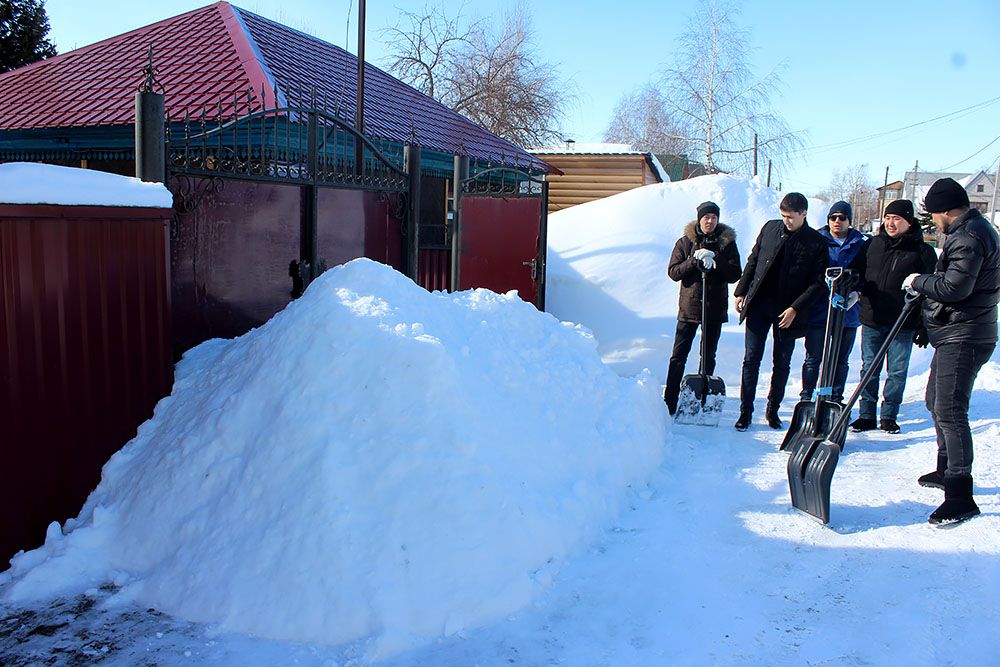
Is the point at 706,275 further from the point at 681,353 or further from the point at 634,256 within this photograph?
the point at 634,256

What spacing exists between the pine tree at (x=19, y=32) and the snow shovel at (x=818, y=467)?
68.9 feet

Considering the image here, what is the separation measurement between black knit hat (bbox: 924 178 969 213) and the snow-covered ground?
1562 mm

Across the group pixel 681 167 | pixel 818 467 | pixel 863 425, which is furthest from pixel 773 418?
pixel 681 167

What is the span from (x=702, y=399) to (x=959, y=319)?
6.90 ft

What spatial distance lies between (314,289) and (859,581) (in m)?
2.98

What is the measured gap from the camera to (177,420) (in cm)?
397

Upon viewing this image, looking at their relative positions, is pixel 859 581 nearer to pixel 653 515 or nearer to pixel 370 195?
pixel 653 515

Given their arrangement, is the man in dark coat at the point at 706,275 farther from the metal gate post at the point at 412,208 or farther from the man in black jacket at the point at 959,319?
the metal gate post at the point at 412,208

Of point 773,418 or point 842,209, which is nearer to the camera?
point 773,418

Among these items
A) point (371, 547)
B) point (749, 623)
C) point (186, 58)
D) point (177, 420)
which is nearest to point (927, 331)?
point (749, 623)

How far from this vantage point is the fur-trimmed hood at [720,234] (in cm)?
583

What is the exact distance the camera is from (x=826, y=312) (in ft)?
18.7

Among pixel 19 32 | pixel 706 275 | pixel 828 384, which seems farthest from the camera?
pixel 19 32

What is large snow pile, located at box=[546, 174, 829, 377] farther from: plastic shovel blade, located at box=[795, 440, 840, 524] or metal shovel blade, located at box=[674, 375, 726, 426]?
plastic shovel blade, located at box=[795, 440, 840, 524]
